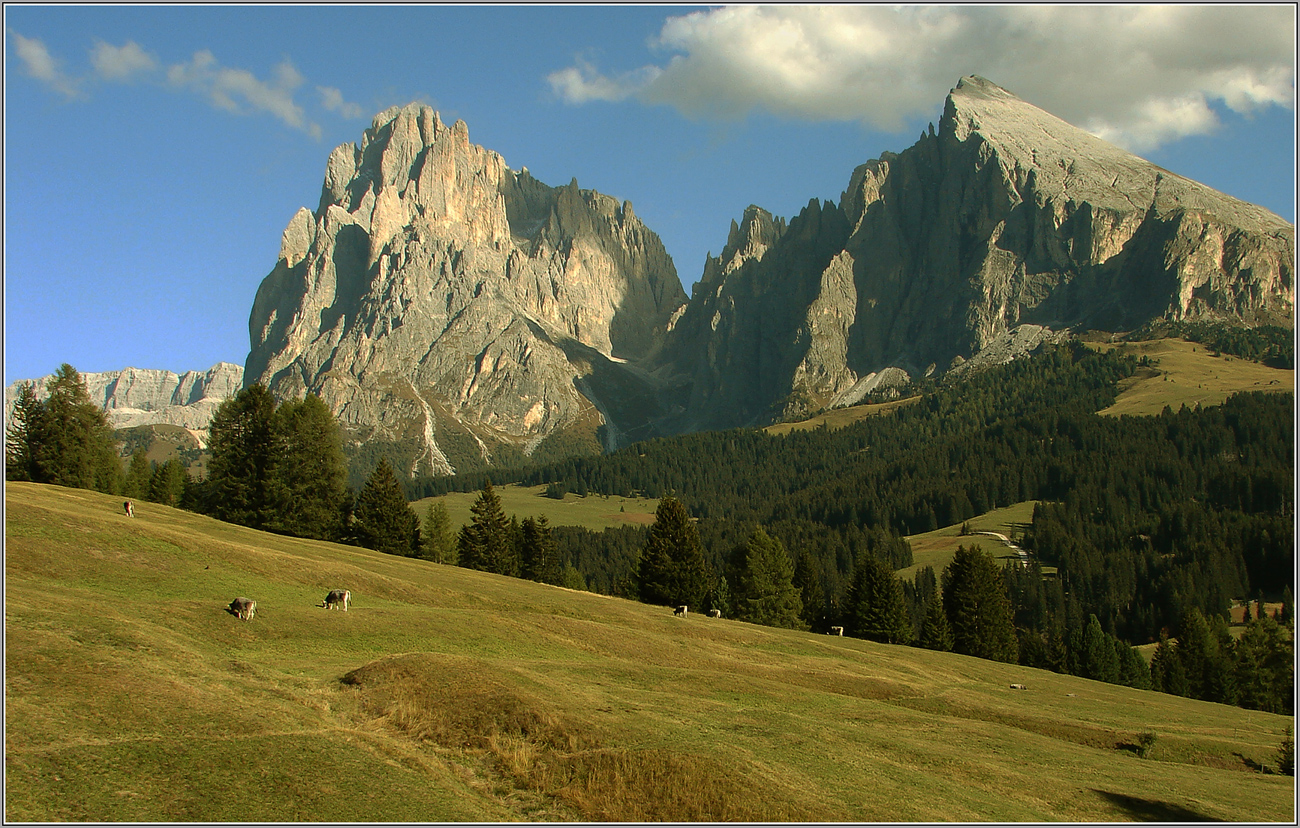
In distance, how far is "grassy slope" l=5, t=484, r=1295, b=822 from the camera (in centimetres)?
2186

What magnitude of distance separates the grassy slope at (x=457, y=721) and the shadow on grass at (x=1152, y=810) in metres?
0.12

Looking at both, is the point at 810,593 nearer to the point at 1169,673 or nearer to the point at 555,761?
the point at 1169,673

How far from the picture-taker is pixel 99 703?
79.5 feet

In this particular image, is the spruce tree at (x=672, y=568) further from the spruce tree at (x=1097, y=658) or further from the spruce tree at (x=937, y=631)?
the spruce tree at (x=1097, y=658)

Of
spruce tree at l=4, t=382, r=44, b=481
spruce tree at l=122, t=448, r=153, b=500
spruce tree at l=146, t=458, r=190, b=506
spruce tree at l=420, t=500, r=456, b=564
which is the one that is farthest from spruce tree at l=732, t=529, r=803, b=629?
spruce tree at l=4, t=382, r=44, b=481

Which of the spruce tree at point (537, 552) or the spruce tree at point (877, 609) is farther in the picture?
the spruce tree at point (537, 552)

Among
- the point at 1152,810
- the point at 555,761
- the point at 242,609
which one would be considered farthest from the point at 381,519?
the point at 1152,810

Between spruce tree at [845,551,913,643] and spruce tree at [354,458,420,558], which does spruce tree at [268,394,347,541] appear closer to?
spruce tree at [354,458,420,558]

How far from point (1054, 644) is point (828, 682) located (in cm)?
9552

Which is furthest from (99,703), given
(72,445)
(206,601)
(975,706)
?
(72,445)

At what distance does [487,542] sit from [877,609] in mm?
48280

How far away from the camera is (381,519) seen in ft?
322

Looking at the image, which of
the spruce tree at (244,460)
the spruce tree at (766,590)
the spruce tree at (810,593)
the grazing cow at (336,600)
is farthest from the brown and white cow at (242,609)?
the spruce tree at (810,593)

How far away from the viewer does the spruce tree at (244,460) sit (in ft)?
283
